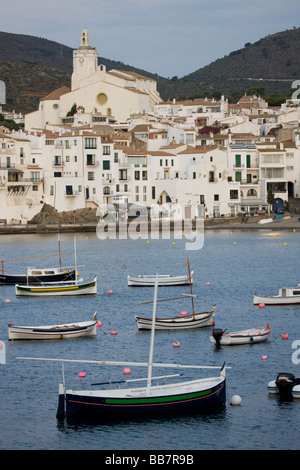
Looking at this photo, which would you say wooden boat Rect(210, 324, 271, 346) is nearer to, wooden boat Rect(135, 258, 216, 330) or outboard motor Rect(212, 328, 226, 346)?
outboard motor Rect(212, 328, 226, 346)

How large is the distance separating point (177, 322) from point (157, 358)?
5.19 metres

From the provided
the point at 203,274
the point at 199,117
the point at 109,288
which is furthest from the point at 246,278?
the point at 199,117

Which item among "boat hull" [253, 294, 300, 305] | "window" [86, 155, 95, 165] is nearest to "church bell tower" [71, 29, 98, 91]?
"window" [86, 155, 95, 165]

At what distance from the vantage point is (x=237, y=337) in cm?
3844

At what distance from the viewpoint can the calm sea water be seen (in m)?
28.0

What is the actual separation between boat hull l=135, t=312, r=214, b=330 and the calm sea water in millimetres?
329

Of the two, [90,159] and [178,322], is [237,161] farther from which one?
[178,322]

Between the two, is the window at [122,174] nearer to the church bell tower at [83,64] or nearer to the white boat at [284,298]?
the church bell tower at [83,64]

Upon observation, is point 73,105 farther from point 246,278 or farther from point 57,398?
point 57,398

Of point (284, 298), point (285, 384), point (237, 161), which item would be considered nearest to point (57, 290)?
point (284, 298)

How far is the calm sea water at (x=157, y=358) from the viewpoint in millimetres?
27984

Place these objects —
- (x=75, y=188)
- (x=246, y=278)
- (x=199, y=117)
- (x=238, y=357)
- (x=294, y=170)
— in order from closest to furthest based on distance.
Result: (x=238, y=357) < (x=246, y=278) < (x=75, y=188) < (x=294, y=170) < (x=199, y=117)

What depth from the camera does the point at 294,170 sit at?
103m
